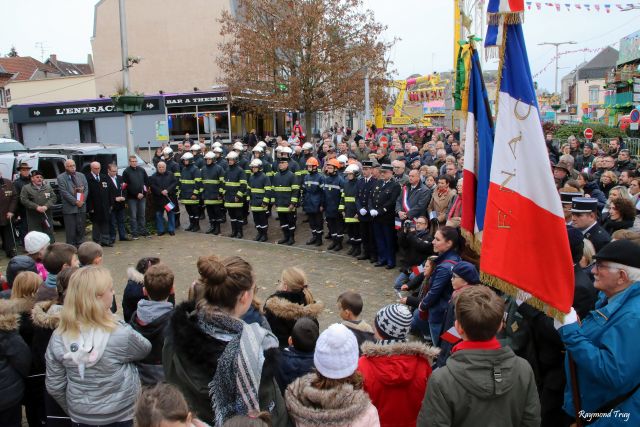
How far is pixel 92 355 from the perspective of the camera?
136 inches

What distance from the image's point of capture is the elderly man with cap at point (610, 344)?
291cm

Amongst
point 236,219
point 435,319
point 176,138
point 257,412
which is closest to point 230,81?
point 176,138

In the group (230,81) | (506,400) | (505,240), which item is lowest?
A: (506,400)

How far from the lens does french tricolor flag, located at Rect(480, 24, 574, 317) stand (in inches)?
136

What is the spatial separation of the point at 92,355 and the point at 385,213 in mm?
7626

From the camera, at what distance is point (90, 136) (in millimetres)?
32031

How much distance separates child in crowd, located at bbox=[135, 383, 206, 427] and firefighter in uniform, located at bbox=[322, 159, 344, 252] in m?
9.26

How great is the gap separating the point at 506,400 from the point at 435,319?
8.50ft

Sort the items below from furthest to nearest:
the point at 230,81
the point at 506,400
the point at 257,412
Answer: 1. the point at 230,81
2. the point at 506,400
3. the point at 257,412

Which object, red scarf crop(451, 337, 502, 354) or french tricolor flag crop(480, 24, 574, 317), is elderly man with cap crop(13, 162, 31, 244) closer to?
french tricolor flag crop(480, 24, 574, 317)

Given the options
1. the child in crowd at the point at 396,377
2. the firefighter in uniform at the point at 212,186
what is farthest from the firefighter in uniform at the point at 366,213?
the child in crowd at the point at 396,377

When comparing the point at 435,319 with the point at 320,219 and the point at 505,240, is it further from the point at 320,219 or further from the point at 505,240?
the point at 320,219

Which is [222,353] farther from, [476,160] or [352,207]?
[352,207]

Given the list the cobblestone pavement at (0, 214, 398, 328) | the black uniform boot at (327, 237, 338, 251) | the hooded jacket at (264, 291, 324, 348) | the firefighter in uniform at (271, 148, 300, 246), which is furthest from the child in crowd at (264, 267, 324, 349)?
the firefighter in uniform at (271, 148, 300, 246)
